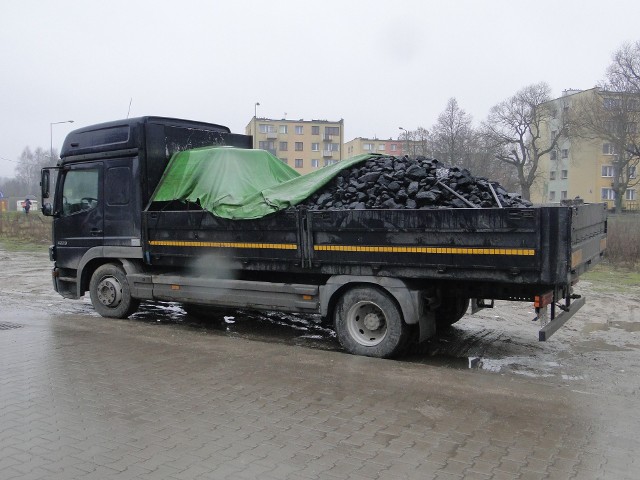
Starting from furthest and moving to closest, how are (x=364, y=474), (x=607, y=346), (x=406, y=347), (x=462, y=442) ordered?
(x=607, y=346) < (x=406, y=347) < (x=462, y=442) < (x=364, y=474)

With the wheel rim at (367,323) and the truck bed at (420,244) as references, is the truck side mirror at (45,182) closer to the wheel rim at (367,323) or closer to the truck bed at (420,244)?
the truck bed at (420,244)

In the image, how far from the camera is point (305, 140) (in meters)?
96.6

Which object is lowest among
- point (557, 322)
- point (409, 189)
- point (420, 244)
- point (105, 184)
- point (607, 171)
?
point (557, 322)

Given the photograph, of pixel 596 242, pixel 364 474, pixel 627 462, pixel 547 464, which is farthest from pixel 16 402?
pixel 596 242

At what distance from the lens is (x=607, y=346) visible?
25.9 ft

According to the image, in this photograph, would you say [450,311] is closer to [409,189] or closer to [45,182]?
[409,189]

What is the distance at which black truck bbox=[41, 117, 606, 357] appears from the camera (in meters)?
6.27

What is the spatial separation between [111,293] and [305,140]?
291 feet

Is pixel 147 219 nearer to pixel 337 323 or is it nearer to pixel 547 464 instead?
pixel 337 323

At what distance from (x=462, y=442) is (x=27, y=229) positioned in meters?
30.2

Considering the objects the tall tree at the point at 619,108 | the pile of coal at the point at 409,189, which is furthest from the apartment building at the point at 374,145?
the pile of coal at the point at 409,189

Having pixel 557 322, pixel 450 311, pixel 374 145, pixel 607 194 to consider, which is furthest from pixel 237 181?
pixel 374 145

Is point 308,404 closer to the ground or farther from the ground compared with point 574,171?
closer to the ground

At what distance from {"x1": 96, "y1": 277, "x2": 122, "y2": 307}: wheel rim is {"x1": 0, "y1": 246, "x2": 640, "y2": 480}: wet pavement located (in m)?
0.61
